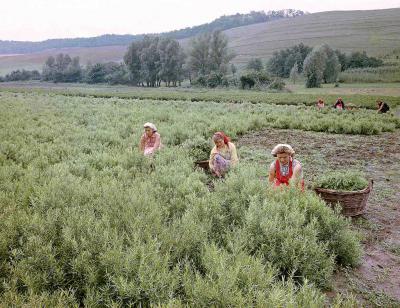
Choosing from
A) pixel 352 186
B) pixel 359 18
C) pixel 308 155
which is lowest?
pixel 308 155

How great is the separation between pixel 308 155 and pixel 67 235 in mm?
8798

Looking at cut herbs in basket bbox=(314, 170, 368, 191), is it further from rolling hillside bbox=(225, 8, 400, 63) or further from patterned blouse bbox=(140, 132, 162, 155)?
rolling hillside bbox=(225, 8, 400, 63)

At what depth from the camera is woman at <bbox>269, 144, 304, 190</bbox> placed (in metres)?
6.18

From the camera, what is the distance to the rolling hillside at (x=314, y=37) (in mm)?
107812

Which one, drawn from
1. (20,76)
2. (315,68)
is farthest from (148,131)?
(20,76)

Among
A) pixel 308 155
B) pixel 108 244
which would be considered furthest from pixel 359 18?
pixel 108 244

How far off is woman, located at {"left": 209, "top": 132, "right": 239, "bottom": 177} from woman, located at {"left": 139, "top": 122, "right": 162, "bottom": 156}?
2.08 metres

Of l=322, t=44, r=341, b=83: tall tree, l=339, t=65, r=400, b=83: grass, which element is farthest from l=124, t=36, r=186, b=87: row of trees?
l=339, t=65, r=400, b=83: grass

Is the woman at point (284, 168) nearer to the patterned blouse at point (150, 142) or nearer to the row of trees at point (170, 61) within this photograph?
the patterned blouse at point (150, 142)

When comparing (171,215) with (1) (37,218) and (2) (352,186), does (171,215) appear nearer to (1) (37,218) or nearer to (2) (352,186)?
(1) (37,218)

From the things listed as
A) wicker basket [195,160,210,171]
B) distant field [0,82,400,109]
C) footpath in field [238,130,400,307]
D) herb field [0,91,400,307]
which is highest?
herb field [0,91,400,307]

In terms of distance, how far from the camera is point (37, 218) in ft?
14.4

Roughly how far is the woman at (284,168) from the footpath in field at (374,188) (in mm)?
1249

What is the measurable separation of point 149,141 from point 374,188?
576cm
